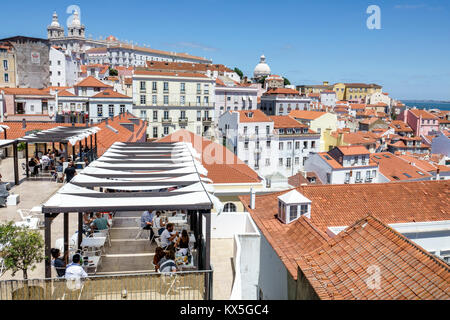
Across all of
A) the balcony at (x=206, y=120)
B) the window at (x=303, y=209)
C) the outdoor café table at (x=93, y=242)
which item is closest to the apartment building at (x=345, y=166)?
the balcony at (x=206, y=120)

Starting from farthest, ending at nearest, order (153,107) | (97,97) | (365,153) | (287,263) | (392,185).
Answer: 1. (153,107)
2. (97,97)
3. (365,153)
4. (392,185)
5. (287,263)

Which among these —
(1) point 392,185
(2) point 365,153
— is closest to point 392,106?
(2) point 365,153

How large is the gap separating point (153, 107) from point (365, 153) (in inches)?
1405

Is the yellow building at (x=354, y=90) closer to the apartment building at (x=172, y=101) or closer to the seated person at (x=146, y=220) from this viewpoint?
the apartment building at (x=172, y=101)

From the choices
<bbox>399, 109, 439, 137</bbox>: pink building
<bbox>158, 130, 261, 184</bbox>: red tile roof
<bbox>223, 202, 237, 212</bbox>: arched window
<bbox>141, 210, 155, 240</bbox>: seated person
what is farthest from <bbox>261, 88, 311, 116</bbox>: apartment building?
<bbox>141, 210, 155, 240</bbox>: seated person

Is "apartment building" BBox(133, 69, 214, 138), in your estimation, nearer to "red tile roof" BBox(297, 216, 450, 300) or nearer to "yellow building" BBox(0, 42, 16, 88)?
"yellow building" BBox(0, 42, 16, 88)

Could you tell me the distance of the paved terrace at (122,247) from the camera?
356 inches

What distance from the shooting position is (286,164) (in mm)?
63344

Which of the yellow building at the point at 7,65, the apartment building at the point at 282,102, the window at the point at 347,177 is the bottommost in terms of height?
the window at the point at 347,177

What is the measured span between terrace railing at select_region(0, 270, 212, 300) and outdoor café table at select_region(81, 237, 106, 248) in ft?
7.44

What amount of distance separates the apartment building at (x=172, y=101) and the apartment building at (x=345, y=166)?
2397 centimetres

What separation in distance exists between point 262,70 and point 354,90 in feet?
206

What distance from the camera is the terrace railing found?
6656 millimetres
